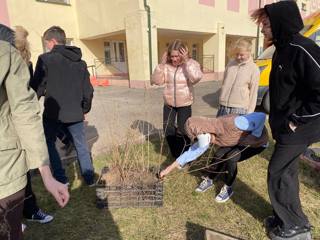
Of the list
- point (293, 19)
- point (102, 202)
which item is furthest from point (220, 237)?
point (293, 19)

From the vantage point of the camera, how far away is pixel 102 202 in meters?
2.73

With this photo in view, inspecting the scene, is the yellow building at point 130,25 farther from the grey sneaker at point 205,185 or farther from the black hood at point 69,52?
the grey sneaker at point 205,185

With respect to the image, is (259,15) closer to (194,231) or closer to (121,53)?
(194,231)

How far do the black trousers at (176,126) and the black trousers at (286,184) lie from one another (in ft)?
5.00

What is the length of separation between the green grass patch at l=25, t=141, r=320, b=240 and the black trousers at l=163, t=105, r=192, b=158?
55cm

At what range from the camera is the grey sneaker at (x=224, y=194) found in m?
2.80

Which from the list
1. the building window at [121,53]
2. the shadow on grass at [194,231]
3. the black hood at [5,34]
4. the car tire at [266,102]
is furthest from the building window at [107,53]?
the black hood at [5,34]

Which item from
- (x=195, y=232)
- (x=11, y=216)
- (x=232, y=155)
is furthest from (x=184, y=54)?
(x=11, y=216)

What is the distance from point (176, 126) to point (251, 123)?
131cm

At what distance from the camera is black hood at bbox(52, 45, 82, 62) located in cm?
273

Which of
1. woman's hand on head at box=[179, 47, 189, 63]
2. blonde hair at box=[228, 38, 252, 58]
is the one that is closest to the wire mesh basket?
woman's hand on head at box=[179, 47, 189, 63]

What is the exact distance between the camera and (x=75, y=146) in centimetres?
301

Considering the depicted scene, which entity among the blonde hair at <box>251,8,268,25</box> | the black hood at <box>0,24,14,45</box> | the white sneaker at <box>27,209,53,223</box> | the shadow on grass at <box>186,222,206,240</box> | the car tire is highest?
the blonde hair at <box>251,8,268,25</box>

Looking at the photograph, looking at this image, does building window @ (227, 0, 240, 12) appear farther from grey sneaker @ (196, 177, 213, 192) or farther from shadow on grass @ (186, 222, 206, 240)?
shadow on grass @ (186, 222, 206, 240)
